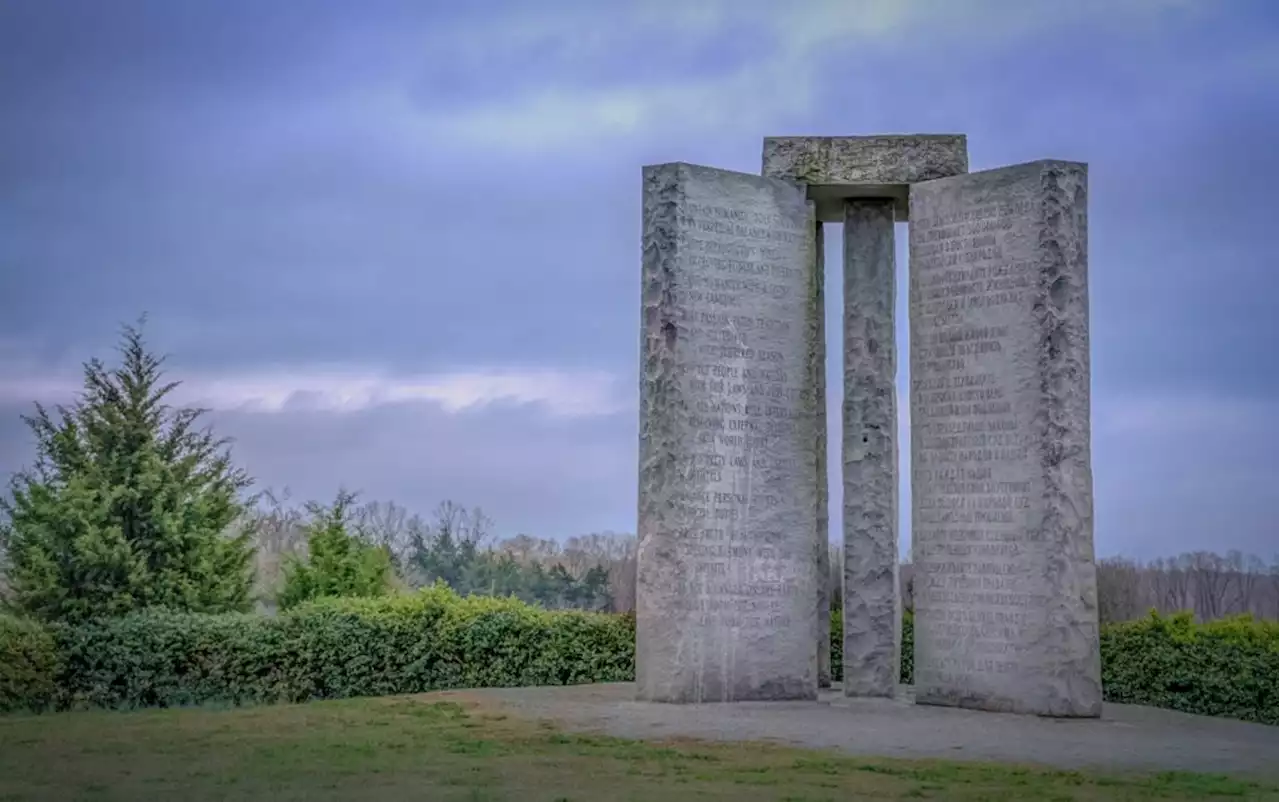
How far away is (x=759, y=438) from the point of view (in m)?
13.0

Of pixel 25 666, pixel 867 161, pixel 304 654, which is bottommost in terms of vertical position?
pixel 25 666

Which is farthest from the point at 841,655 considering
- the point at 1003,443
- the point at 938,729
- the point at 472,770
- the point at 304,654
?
the point at 472,770

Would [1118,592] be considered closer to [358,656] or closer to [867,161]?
[867,161]

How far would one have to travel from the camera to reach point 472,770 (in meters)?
8.70

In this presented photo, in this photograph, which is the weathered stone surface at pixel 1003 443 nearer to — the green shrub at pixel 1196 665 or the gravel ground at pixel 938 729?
the gravel ground at pixel 938 729

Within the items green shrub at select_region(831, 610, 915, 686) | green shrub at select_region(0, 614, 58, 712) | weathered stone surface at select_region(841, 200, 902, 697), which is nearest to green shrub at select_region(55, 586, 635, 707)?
green shrub at select_region(0, 614, 58, 712)

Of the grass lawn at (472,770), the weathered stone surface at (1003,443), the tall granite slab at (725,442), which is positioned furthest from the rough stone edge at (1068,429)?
the grass lawn at (472,770)

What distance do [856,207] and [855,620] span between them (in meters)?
4.12

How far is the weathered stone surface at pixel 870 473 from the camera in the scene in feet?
43.5

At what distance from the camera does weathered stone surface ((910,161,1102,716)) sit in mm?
12016

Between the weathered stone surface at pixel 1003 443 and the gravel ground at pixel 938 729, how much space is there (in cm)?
57

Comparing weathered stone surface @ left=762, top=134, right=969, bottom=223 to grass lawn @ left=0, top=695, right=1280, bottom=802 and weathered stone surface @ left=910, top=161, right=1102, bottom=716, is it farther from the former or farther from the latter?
grass lawn @ left=0, top=695, right=1280, bottom=802

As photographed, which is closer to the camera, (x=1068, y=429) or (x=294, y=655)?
(x=1068, y=429)

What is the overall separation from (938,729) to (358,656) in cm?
606
